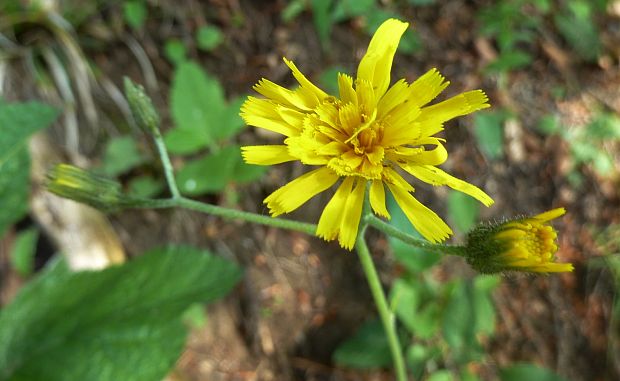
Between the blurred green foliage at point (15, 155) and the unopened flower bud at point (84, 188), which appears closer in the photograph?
the unopened flower bud at point (84, 188)

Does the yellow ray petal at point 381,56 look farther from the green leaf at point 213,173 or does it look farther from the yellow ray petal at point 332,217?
the green leaf at point 213,173

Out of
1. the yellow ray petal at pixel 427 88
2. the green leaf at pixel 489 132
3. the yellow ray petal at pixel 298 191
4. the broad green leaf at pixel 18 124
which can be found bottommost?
the green leaf at pixel 489 132

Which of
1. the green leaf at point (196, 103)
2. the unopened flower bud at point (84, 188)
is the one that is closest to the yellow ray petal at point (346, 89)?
the unopened flower bud at point (84, 188)

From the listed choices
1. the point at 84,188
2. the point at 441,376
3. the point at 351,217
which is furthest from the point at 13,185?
the point at 441,376

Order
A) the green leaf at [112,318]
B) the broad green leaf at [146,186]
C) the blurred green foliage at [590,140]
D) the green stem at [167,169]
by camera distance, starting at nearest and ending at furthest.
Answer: the green stem at [167,169] < the green leaf at [112,318] < the broad green leaf at [146,186] < the blurred green foliage at [590,140]

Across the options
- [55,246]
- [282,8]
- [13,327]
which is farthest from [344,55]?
[13,327]

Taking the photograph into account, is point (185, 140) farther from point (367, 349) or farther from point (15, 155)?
point (367, 349)

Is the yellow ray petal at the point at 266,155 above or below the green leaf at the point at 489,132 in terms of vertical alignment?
above

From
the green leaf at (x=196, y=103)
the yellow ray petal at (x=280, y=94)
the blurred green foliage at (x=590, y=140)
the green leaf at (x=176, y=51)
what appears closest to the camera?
the yellow ray petal at (x=280, y=94)
